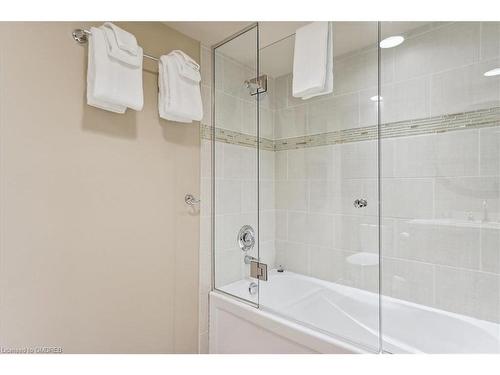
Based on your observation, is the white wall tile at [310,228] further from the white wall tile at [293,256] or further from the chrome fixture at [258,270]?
the chrome fixture at [258,270]

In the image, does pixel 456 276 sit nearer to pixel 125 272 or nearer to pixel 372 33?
pixel 372 33

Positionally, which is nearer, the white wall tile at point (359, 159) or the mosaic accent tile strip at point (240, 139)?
the white wall tile at point (359, 159)

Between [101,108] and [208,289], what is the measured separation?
1.19m

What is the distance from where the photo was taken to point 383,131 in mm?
1824

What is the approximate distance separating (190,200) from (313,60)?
1.02 meters

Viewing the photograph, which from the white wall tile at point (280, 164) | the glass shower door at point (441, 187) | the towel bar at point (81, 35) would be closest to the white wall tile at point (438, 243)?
the glass shower door at point (441, 187)

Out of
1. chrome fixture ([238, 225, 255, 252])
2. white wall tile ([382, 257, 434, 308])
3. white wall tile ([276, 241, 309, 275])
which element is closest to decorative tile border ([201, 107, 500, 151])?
chrome fixture ([238, 225, 255, 252])

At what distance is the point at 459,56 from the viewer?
160cm

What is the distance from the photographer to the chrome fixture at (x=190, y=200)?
1.72 metres

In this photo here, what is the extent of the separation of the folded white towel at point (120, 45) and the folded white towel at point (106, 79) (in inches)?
0.6

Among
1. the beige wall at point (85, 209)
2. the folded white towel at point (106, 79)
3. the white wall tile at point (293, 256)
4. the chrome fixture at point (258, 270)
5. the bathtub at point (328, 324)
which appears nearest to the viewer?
the beige wall at point (85, 209)

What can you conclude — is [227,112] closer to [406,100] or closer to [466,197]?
[406,100]

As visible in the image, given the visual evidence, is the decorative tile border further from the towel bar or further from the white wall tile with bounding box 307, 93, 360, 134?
the towel bar
